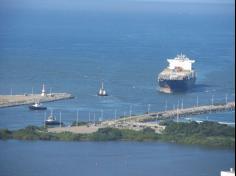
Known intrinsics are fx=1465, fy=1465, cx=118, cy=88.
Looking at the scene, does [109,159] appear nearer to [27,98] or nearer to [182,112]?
[182,112]

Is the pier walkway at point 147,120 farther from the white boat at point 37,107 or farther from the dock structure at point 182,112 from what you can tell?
the white boat at point 37,107

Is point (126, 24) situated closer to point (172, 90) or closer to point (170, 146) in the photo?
point (172, 90)

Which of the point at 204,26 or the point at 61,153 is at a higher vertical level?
the point at 204,26

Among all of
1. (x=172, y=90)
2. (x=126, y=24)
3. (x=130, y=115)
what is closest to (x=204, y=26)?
(x=126, y=24)

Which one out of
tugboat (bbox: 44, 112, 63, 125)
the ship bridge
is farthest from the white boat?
the ship bridge

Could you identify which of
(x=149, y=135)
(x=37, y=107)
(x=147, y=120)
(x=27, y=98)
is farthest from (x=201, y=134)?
(x=27, y=98)

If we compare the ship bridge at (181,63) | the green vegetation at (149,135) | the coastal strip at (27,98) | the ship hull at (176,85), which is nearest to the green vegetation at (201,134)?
the green vegetation at (149,135)
